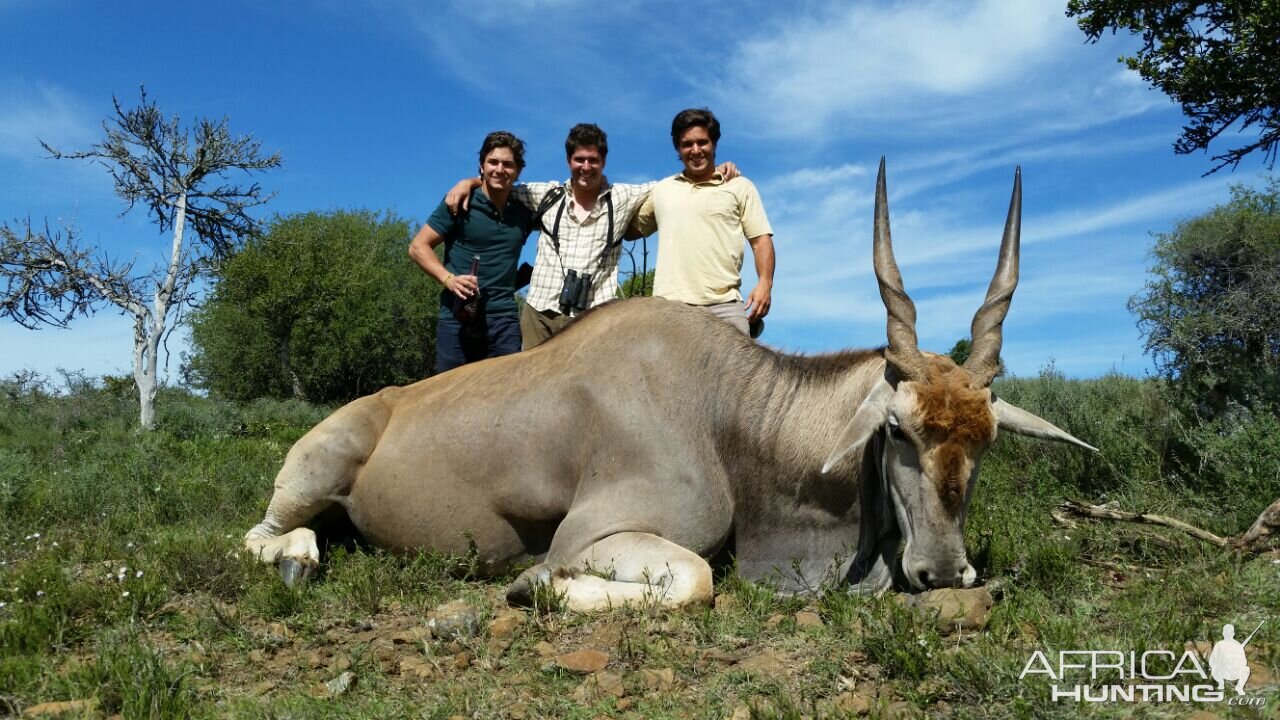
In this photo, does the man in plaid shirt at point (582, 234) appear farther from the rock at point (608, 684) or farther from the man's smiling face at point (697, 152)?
the rock at point (608, 684)

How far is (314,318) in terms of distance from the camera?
3741 cm

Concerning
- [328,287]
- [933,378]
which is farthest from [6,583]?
[328,287]

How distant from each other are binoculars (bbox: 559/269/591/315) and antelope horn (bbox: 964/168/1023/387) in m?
3.01

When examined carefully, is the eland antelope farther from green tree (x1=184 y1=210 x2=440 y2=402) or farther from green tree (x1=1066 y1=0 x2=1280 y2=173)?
green tree (x1=184 y1=210 x2=440 y2=402)

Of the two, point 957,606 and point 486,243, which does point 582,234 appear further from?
point 957,606

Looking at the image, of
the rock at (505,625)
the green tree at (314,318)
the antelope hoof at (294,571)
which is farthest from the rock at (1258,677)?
the green tree at (314,318)

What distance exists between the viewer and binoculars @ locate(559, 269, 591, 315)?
699 cm

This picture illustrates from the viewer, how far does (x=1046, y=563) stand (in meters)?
4.84

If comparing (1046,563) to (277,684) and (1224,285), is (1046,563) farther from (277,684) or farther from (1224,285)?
(1224,285)

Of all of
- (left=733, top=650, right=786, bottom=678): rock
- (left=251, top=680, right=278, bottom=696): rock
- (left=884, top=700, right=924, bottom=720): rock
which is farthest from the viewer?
(left=251, top=680, right=278, bottom=696): rock

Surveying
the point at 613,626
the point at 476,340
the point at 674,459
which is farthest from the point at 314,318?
the point at 613,626

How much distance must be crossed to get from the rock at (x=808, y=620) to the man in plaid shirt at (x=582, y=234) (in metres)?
3.43

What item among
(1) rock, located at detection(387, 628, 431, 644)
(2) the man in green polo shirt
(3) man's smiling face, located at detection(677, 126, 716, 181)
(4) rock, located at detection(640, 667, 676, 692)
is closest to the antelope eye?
(4) rock, located at detection(640, 667, 676, 692)

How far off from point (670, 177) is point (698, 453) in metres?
2.64
